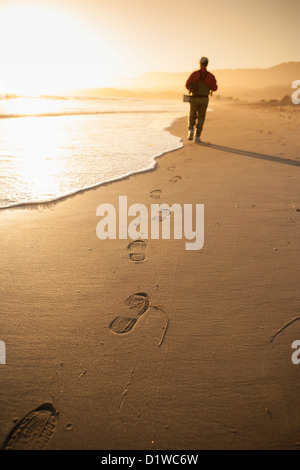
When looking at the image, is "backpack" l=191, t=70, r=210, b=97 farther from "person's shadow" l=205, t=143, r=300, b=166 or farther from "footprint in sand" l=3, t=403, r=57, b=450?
"footprint in sand" l=3, t=403, r=57, b=450

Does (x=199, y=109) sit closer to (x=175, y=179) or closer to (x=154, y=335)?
(x=175, y=179)

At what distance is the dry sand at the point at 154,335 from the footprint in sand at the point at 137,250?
1.1 inches

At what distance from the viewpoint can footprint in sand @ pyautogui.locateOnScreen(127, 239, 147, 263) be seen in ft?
5.86

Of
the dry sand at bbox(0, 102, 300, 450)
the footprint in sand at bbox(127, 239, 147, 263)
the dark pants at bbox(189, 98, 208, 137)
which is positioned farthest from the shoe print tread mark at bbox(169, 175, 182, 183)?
the dark pants at bbox(189, 98, 208, 137)

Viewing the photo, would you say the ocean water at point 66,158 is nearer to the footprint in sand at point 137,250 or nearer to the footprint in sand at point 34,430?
the footprint in sand at point 137,250

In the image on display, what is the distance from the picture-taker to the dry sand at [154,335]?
935mm

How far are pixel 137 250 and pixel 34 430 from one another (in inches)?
46.4

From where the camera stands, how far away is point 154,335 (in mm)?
1240

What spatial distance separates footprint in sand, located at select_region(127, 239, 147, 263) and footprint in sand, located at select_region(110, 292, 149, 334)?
350 millimetres

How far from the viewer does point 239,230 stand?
81.3 inches

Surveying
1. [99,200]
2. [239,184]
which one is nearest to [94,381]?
[99,200]

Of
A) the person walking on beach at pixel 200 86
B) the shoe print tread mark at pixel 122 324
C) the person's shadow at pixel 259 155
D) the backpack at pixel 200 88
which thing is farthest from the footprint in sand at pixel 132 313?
the backpack at pixel 200 88

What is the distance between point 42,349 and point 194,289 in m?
0.88

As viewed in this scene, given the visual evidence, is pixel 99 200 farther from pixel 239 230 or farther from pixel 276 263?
pixel 276 263
